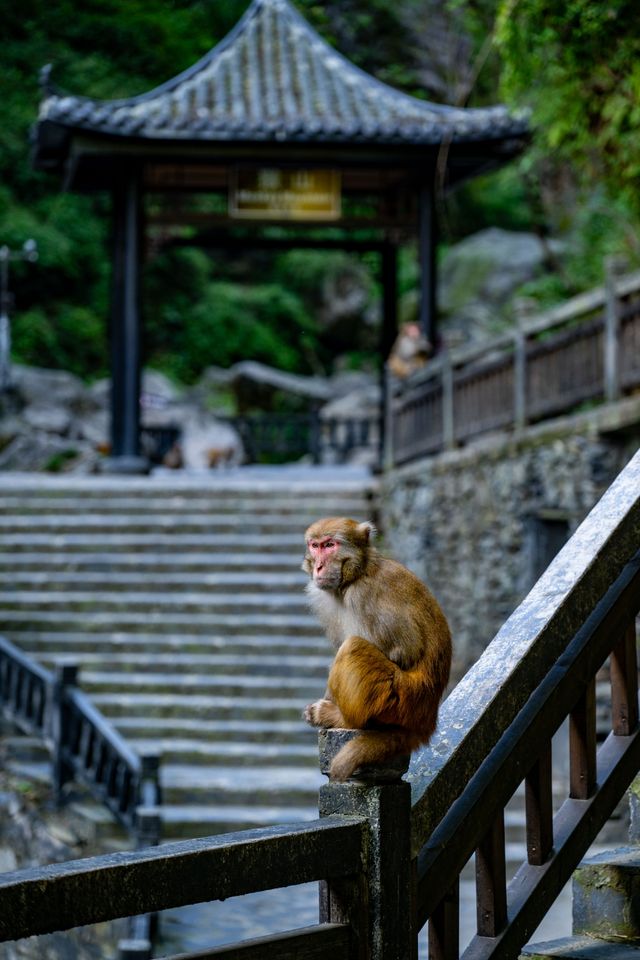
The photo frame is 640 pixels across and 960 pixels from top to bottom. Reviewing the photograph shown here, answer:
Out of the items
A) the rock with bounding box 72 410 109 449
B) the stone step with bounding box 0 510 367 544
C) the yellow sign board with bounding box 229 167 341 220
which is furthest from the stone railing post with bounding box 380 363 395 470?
the rock with bounding box 72 410 109 449

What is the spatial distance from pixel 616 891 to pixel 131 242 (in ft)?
41.6

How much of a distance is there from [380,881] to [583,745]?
2.43 ft

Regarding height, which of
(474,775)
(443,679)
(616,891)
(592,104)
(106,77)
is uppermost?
(106,77)

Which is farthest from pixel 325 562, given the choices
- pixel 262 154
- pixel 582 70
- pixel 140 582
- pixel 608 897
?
pixel 262 154

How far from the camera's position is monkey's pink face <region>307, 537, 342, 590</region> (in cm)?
344

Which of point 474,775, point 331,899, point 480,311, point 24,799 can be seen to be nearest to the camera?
point 331,899

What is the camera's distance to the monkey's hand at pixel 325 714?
10.1 feet

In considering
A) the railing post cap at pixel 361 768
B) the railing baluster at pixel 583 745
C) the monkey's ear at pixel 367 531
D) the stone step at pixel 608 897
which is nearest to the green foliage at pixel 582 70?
the monkey's ear at pixel 367 531

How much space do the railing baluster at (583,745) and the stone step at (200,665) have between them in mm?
8302

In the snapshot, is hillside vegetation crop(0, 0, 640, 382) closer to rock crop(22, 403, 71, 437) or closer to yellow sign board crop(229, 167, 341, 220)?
rock crop(22, 403, 71, 437)

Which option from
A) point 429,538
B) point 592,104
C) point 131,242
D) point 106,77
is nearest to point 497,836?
point 592,104

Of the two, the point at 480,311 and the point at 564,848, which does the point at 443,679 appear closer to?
the point at 564,848

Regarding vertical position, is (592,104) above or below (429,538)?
above

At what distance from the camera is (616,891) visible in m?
3.44
